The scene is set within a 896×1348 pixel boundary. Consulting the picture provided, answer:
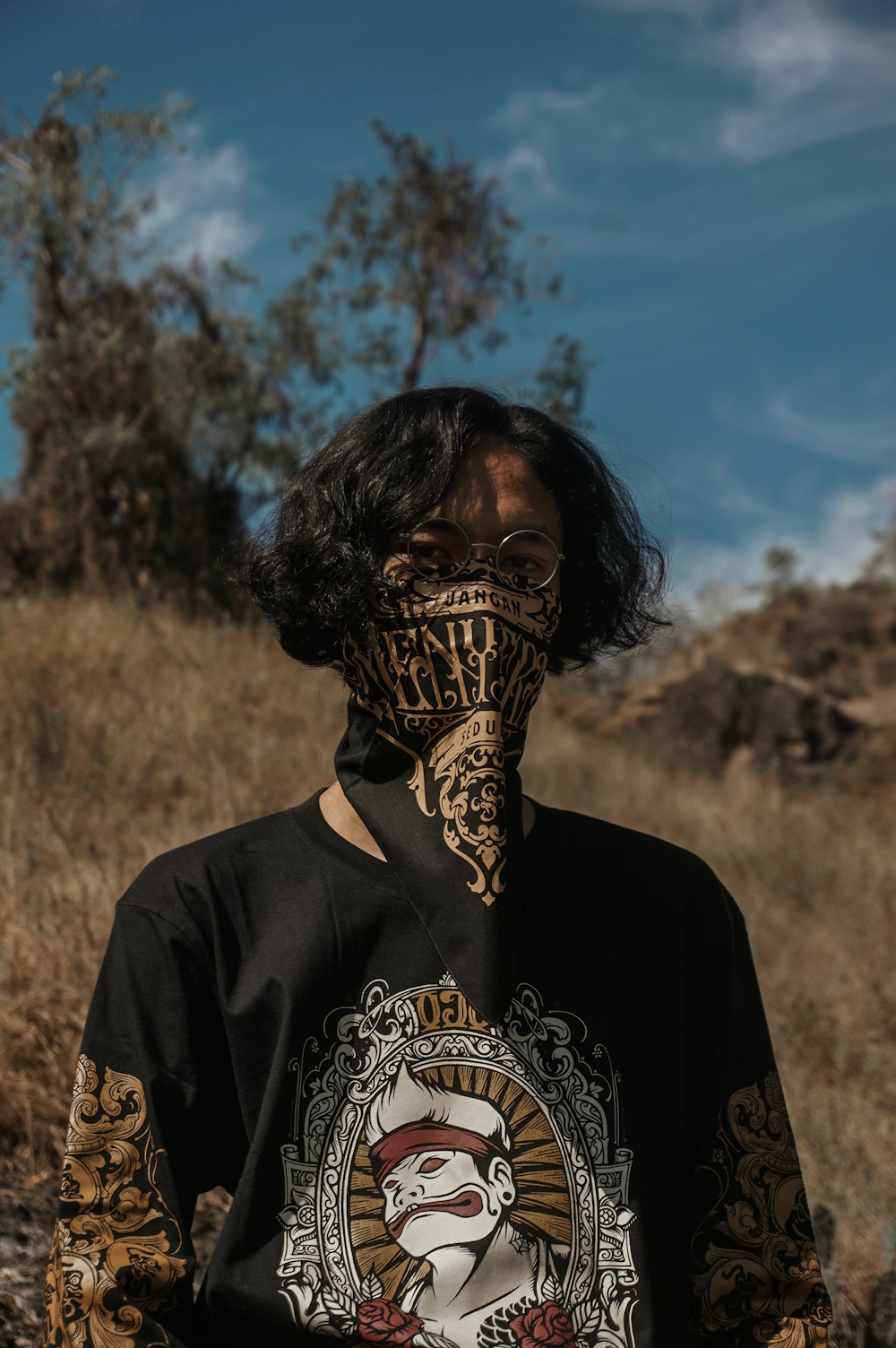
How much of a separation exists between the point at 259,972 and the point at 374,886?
211mm

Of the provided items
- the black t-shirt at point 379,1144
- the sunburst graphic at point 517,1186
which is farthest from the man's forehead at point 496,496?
the sunburst graphic at point 517,1186

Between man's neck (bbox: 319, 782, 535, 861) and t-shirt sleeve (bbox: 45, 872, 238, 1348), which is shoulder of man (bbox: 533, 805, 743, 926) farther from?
t-shirt sleeve (bbox: 45, 872, 238, 1348)

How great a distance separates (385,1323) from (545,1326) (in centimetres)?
23

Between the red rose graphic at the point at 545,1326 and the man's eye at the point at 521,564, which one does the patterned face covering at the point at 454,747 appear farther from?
the red rose graphic at the point at 545,1326

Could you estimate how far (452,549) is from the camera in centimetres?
189

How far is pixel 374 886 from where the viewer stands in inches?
69.0

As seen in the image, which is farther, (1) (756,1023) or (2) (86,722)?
(2) (86,722)

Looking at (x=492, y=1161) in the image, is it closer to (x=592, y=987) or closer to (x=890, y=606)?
(x=592, y=987)

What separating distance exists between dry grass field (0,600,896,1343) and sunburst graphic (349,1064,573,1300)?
145 cm

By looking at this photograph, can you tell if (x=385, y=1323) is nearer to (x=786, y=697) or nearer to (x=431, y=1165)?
(x=431, y=1165)

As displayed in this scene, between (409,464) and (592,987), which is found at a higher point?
(409,464)

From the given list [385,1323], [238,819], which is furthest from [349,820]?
[238,819]

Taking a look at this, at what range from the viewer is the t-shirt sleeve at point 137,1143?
61.7 inches

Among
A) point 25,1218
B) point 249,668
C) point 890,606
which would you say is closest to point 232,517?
point 249,668
